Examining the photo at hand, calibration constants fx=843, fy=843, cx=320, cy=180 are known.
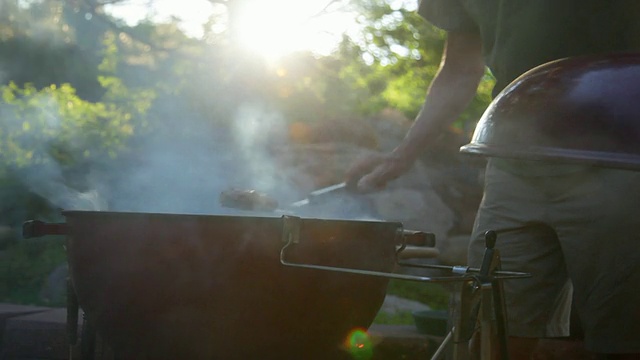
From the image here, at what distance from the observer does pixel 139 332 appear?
→ 220 cm

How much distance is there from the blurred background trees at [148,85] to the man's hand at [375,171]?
321cm

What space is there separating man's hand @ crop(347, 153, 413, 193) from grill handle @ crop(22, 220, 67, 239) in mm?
913

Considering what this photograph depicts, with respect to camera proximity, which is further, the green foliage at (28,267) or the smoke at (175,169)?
the green foliage at (28,267)

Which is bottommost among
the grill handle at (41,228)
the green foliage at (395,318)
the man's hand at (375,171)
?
the green foliage at (395,318)

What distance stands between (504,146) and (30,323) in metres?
2.57

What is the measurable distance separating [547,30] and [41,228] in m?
1.49

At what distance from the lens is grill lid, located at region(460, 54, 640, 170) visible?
1.55m

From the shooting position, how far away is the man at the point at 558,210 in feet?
6.77

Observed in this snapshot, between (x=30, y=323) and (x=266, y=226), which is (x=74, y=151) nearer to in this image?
(x=30, y=323)

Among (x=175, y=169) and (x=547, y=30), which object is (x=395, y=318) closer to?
(x=175, y=169)

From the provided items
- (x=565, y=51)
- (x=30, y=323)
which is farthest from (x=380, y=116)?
(x=565, y=51)

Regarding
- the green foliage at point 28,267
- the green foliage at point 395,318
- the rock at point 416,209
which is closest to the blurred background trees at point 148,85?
the green foliage at point 28,267

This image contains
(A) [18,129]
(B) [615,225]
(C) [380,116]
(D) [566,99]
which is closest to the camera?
(D) [566,99]

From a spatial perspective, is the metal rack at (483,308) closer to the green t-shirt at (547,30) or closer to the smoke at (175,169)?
the green t-shirt at (547,30)
